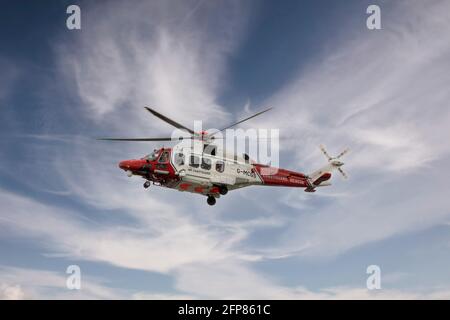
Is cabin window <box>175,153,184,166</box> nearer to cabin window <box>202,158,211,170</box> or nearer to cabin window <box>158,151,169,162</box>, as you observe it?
cabin window <box>158,151,169,162</box>

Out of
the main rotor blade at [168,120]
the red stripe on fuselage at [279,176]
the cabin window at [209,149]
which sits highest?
the main rotor blade at [168,120]

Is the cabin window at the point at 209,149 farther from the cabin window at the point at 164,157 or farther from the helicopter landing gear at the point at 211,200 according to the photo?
the helicopter landing gear at the point at 211,200

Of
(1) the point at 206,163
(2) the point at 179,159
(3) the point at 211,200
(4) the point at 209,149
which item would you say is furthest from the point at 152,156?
(3) the point at 211,200

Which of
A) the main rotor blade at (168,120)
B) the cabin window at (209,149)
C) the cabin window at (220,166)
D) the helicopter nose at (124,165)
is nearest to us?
the main rotor blade at (168,120)

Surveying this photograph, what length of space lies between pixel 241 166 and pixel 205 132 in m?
6.24

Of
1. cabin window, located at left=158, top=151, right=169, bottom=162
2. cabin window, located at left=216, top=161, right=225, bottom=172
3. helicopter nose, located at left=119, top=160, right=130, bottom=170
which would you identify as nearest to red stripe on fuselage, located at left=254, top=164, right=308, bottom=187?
cabin window, located at left=216, top=161, right=225, bottom=172

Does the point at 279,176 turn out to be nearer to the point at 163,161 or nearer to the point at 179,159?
the point at 179,159

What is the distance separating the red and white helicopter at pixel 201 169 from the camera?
140ft

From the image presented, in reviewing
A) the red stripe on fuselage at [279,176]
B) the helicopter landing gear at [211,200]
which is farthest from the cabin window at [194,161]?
the red stripe on fuselage at [279,176]

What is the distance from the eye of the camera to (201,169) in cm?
4391

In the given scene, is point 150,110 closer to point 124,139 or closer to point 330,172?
point 124,139

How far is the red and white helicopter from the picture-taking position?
42688 millimetres

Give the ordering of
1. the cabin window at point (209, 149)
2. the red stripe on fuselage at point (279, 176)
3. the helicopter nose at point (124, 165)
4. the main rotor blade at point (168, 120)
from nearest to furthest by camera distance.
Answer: the main rotor blade at point (168, 120), the helicopter nose at point (124, 165), the cabin window at point (209, 149), the red stripe on fuselage at point (279, 176)

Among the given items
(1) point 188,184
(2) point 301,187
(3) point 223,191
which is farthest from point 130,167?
(2) point 301,187
